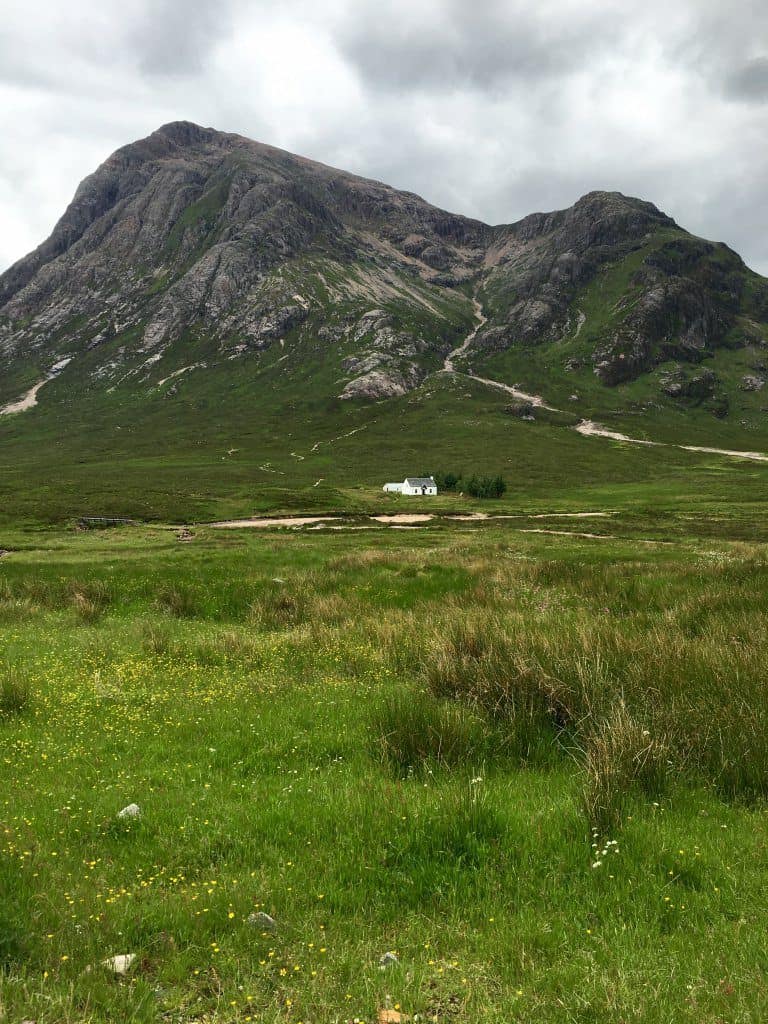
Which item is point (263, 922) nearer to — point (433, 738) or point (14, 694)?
point (433, 738)

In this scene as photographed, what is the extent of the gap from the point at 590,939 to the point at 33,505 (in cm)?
10714

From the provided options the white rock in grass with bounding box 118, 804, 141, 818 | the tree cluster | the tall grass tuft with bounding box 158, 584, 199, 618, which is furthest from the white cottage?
the white rock in grass with bounding box 118, 804, 141, 818

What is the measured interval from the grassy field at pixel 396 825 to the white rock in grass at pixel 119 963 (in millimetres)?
83

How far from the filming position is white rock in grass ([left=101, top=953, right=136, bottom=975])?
15.2 feet

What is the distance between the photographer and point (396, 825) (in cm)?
670

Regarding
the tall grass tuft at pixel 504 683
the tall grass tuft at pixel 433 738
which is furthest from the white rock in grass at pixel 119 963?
the tall grass tuft at pixel 504 683

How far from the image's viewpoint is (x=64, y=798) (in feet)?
25.2

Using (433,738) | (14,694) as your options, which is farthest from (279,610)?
(433,738)

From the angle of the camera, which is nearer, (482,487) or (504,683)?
(504,683)

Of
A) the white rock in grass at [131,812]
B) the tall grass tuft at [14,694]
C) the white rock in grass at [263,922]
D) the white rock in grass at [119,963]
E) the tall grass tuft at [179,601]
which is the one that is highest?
the white rock in grass at [119,963]


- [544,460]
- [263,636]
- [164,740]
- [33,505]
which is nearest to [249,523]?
[33,505]

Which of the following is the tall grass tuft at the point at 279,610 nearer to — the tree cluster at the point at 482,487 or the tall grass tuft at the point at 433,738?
the tall grass tuft at the point at 433,738

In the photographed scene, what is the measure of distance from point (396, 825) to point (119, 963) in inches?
123

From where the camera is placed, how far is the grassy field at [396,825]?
4.53 m
